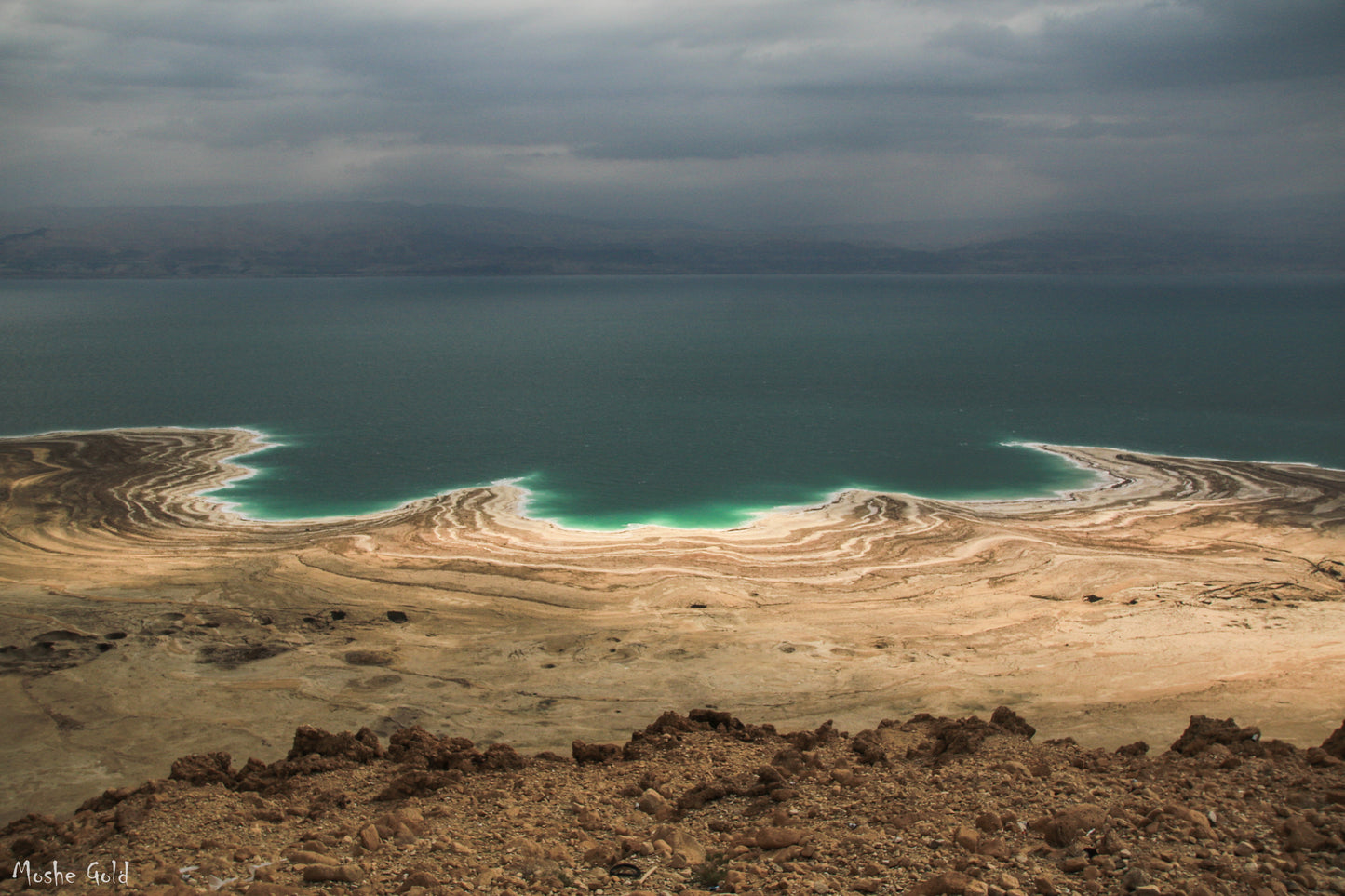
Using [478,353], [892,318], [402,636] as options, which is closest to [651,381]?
[478,353]

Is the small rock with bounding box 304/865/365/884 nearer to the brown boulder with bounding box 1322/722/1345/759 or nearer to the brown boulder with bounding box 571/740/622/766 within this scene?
the brown boulder with bounding box 571/740/622/766

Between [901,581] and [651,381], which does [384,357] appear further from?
[901,581]

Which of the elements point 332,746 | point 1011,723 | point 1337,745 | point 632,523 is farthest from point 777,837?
point 632,523

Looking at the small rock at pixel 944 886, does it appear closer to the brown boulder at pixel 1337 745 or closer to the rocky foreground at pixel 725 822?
the rocky foreground at pixel 725 822

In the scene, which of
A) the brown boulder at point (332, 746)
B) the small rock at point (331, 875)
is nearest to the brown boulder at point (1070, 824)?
the small rock at point (331, 875)

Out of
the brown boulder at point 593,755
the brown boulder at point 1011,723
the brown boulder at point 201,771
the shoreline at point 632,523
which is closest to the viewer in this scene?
the brown boulder at point 201,771

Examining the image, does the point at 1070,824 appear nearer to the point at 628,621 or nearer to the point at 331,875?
the point at 331,875
